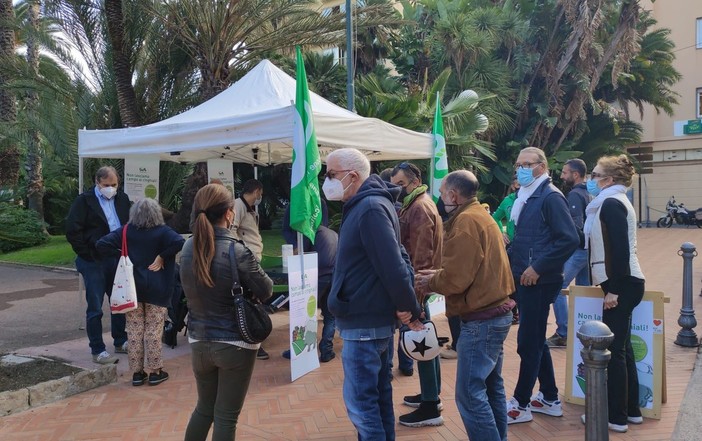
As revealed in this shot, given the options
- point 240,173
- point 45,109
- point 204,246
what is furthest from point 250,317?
point 240,173

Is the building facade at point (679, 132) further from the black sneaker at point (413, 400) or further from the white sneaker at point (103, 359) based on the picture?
the white sneaker at point (103, 359)

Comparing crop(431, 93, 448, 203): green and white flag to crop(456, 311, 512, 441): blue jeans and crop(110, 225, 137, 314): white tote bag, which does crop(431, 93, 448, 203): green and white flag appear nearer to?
crop(110, 225, 137, 314): white tote bag

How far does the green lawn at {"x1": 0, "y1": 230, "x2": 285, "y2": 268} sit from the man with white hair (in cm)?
1023

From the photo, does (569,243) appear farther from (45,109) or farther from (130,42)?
(45,109)

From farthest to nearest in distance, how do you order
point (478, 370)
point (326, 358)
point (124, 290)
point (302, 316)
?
point (326, 358)
point (302, 316)
point (124, 290)
point (478, 370)

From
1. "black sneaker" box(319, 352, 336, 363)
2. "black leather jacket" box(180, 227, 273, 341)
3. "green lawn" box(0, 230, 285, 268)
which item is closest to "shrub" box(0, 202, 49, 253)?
"green lawn" box(0, 230, 285, 268)

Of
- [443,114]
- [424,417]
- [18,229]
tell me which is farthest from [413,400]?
[18,229]

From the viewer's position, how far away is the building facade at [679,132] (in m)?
28.6

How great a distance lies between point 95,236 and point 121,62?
7.98 metres

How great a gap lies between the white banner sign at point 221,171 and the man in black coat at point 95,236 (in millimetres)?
2403

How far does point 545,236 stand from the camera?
375 centimetres

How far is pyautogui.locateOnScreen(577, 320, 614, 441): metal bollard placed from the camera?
2.41m

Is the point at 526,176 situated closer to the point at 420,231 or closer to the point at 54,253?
the point at 420,231

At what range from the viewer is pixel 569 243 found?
3.64 m
